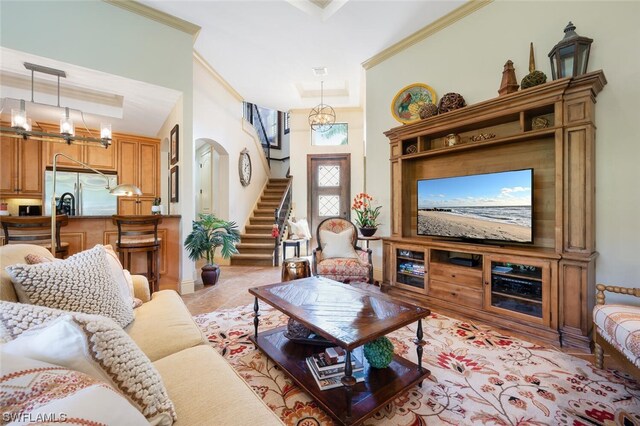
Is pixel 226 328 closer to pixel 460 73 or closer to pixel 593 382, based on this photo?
pixel 593 382

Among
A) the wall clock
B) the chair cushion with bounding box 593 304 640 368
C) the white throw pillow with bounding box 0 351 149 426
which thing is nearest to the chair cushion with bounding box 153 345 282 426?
the white throw pillow with bounding box 0 351 149 426

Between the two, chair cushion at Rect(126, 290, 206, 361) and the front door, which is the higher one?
the front door

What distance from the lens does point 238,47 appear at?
398 centimetres

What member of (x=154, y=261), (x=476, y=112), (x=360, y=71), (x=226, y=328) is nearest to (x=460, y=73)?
(x=476, y=112)

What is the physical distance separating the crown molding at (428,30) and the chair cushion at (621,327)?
3.16 metres

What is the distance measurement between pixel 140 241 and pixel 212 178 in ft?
11.0

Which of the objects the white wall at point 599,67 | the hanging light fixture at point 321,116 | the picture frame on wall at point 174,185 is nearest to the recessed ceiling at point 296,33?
the white wall at point 599,67

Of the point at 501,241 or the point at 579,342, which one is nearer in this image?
the point at 579,342

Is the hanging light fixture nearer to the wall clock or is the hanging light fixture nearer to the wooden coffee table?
the wall clock

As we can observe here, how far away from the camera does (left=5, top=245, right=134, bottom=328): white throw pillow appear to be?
1.03m

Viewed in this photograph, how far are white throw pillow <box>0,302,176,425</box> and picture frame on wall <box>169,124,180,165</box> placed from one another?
329cm

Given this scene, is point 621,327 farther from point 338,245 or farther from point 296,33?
point 296,33

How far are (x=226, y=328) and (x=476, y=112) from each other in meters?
3.28

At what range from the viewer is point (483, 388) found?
64.1 inches
